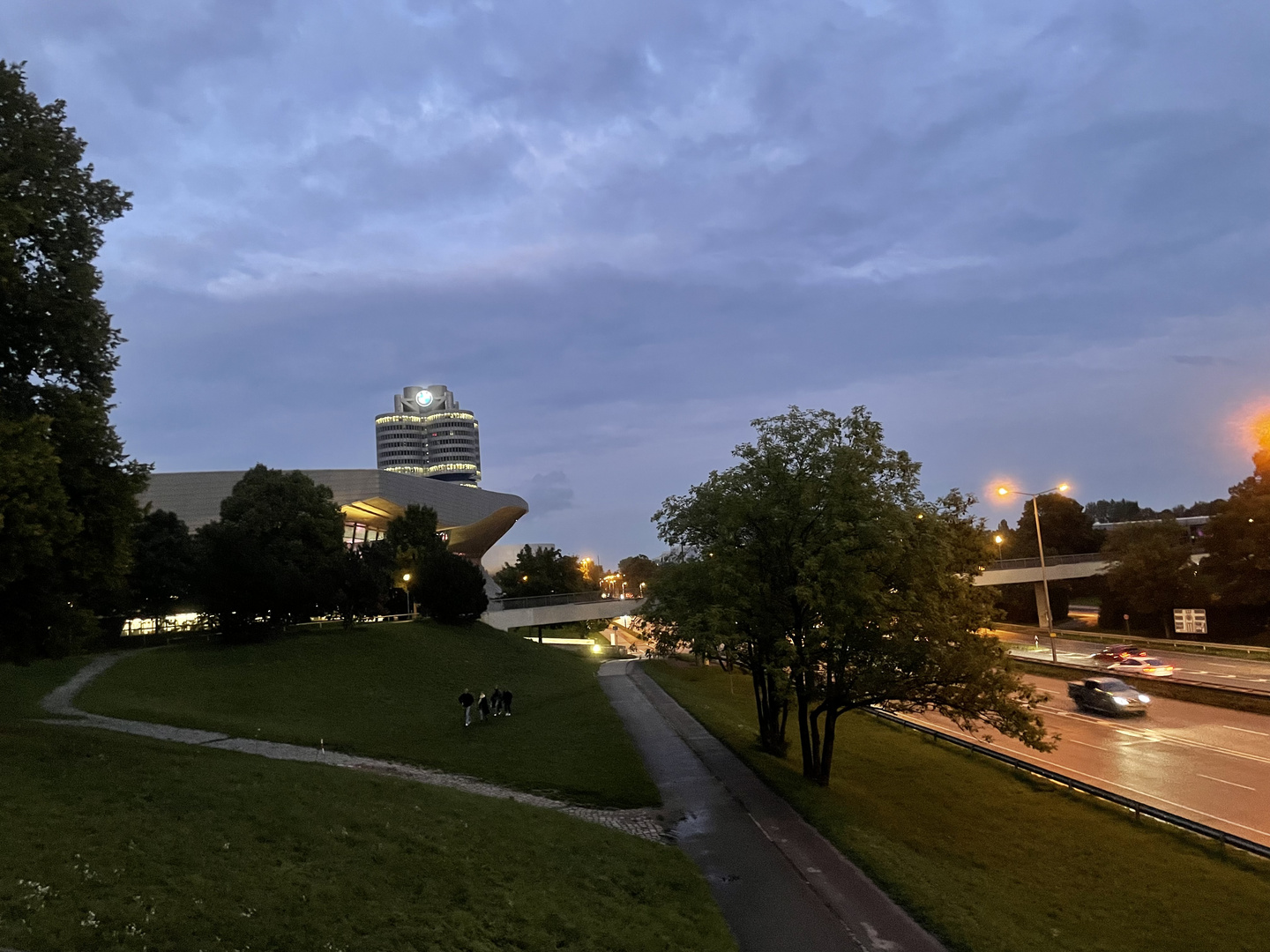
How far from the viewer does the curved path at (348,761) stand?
17.1 m

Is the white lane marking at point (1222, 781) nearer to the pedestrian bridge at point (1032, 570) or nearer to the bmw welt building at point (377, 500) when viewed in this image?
the pedestrian bridge at point (1032, 570)

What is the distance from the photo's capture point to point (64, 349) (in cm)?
1762

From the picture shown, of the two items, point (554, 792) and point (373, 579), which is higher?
point (373, 579)

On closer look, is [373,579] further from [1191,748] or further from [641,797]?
[1191,748]

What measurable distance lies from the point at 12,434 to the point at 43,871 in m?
8.86

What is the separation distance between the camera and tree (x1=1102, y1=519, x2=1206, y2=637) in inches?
2447

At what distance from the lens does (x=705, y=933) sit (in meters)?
11.2

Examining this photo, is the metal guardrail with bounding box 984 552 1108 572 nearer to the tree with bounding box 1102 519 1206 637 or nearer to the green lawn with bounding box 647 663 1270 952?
the tree with bounding box 1102 519 1206 637

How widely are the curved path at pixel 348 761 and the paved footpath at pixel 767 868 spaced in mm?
1126

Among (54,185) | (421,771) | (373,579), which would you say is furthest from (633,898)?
(373,579)

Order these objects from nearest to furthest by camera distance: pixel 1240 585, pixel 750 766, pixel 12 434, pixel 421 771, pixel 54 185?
1. pixel 12 434
2. pixel 54 185
3. pixel 421 771
4. pixel 750 766
5. pixel 1240 585

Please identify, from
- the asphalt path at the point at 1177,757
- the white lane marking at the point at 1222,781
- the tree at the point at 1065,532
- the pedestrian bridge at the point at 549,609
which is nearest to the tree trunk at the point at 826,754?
the asphalt path at the point at 1177,757

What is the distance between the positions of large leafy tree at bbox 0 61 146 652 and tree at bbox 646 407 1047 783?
13.5 meters

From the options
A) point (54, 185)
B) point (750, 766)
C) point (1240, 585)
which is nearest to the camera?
point (54, 185)
